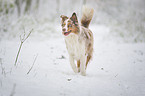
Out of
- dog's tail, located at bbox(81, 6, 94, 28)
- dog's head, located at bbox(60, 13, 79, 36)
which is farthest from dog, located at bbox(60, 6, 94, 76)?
dog's tail, located at bbox(81, 6, 94, 28)

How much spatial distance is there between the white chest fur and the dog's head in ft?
0.43

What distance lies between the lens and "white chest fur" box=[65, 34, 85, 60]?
110 inches

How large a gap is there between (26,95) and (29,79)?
0.49m

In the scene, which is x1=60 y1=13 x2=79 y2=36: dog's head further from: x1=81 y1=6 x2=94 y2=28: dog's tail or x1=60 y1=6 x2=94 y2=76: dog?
x1=81 y1=6 x2=94 y2=28: dog's tail

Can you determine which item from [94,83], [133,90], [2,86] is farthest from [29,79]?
[133,90]

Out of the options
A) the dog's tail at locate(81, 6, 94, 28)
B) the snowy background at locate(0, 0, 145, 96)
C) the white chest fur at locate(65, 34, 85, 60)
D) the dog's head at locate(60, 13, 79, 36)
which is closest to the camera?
the snowy background at locate(0, 0, 145, 96)

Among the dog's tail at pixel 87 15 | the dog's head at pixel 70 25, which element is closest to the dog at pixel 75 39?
the dog's head at pixel 70 25

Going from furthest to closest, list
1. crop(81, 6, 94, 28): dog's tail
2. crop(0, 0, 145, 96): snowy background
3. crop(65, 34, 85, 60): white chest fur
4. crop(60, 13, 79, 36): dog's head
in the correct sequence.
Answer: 1. crop(81, 6, 94, 28): dog's tail
2. crop(65, 34, 85, 60): white chest fur
3. crop(60, 13, 79, 36): dog's head
4. crop(0, 0, 145, 96): snowy background

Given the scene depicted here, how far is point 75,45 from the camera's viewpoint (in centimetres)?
284

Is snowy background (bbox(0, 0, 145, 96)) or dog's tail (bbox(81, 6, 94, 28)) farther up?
dog's tail (bbox(81, 6, 94, 28))

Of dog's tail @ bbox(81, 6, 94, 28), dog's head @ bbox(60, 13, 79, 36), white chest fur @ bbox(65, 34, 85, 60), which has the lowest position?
white chest fur @ bbox(65, 34, 85, 60)

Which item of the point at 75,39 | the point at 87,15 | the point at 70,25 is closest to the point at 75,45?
the point at 75,39

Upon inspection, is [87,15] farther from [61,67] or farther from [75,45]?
[61,67]

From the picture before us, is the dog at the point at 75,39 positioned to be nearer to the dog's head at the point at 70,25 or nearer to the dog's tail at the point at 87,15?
the dog's head at the point at 70,25
